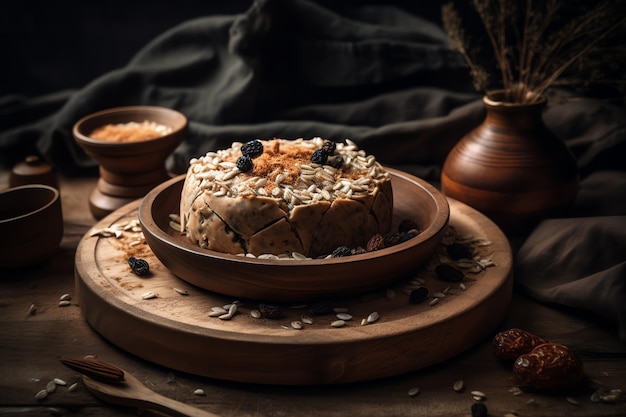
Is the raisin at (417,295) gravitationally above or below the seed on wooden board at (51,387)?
above

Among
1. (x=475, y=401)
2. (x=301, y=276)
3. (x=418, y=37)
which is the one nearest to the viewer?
(x=475, y=401)

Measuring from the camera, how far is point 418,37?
3.66 m

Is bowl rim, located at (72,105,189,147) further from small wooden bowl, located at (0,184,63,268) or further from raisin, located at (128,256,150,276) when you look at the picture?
raisin, located at (128,256,150,276)

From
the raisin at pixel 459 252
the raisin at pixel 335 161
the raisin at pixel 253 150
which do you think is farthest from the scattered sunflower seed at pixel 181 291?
the raisin at pixel 459 252

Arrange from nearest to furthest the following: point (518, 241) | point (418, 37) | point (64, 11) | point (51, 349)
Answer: point (51, 349)
point (518, 241)
point (418, 37)
point (64, 11)

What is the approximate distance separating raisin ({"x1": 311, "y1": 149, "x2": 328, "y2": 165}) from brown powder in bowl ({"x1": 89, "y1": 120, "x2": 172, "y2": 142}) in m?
1.01

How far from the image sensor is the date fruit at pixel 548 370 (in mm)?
1849

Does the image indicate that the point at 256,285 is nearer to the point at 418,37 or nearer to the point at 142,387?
the point at 142,387

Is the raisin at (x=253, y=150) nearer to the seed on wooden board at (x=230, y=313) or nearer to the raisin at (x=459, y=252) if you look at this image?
the seed on wooden board at (x=230, y=313)

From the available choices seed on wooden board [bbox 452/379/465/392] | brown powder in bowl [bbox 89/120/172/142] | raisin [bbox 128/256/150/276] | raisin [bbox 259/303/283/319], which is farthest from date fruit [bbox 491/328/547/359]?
brown powder in bowl [bbox 89/120/172/142]

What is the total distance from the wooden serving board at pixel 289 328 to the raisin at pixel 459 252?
0.12 metres

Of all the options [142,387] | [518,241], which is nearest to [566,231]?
[518,241]

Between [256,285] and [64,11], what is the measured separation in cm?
276

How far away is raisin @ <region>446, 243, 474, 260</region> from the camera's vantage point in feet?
7.66
